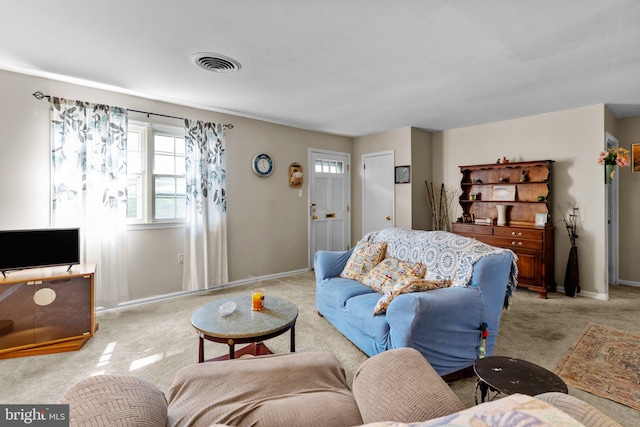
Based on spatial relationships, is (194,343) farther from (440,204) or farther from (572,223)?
(572,223)

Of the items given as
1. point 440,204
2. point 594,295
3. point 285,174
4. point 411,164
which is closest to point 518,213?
point 440,204

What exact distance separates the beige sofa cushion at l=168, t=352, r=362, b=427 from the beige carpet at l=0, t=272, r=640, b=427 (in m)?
0.91

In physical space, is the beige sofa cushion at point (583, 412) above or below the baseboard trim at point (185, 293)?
above

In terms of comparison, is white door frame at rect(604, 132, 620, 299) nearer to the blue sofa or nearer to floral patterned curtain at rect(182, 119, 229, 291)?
the blue sofa

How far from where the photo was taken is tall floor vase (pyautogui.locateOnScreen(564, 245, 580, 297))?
3801 mm

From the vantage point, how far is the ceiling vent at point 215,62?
2.50m

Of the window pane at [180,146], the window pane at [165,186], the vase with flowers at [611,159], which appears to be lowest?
the window pane at [165,186]

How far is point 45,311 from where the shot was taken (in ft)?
8.21

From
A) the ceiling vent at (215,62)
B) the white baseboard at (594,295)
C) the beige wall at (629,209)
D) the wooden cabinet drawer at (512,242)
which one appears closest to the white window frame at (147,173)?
the ceiling vent at (215,62)

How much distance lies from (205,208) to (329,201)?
227 centimetres

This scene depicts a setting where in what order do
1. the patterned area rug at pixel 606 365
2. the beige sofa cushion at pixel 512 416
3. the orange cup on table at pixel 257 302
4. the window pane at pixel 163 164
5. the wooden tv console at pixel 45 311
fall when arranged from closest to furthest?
the beige sofa cushion at pixel 512 416 → the patterned area rug at pixel 606 365 → the orange cup on table at pixel 257 302 → the wooden tv console at pixel 45 311 → the window pane at pixel 163 164

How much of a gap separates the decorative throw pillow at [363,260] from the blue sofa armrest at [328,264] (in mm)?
77

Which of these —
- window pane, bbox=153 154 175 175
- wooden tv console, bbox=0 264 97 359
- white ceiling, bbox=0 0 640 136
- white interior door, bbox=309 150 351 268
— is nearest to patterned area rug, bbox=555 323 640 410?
white ceiling, bbox=0 0 640 136

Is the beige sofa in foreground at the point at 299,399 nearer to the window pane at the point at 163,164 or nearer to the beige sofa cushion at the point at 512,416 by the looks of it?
the beige sofa cushion at the point at 512,416
